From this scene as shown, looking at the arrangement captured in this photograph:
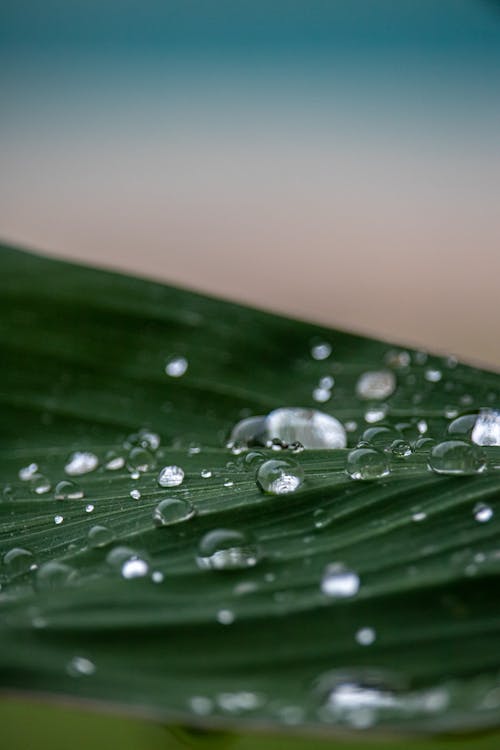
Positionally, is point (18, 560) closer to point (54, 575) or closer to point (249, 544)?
point (54, 575)

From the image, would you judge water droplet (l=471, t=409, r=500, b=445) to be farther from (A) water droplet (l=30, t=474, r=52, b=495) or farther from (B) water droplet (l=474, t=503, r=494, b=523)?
(A) water droplet (l=30, t=474, r=52, b=495)

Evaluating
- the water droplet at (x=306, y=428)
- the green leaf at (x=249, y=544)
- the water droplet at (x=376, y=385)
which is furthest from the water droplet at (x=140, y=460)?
the water droplet at (x=376, y=385)

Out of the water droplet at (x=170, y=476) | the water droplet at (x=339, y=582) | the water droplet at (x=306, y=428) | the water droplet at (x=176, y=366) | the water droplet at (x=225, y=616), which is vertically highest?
the water droplet at (x=176, y=366)

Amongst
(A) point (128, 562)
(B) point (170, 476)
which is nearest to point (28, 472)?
(B) point (170, 476)

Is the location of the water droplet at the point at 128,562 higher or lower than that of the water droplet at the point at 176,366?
lower

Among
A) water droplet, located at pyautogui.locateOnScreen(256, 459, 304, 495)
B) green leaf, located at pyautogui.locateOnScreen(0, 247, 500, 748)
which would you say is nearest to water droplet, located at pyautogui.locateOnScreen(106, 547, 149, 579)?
green leaf, located at pyautogui.locateOnScreen(0, 247, 500, 748)

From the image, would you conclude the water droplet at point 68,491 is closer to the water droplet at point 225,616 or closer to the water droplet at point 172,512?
the water droplet at point 172,512

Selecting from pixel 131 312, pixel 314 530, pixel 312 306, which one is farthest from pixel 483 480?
pixel 312 306
